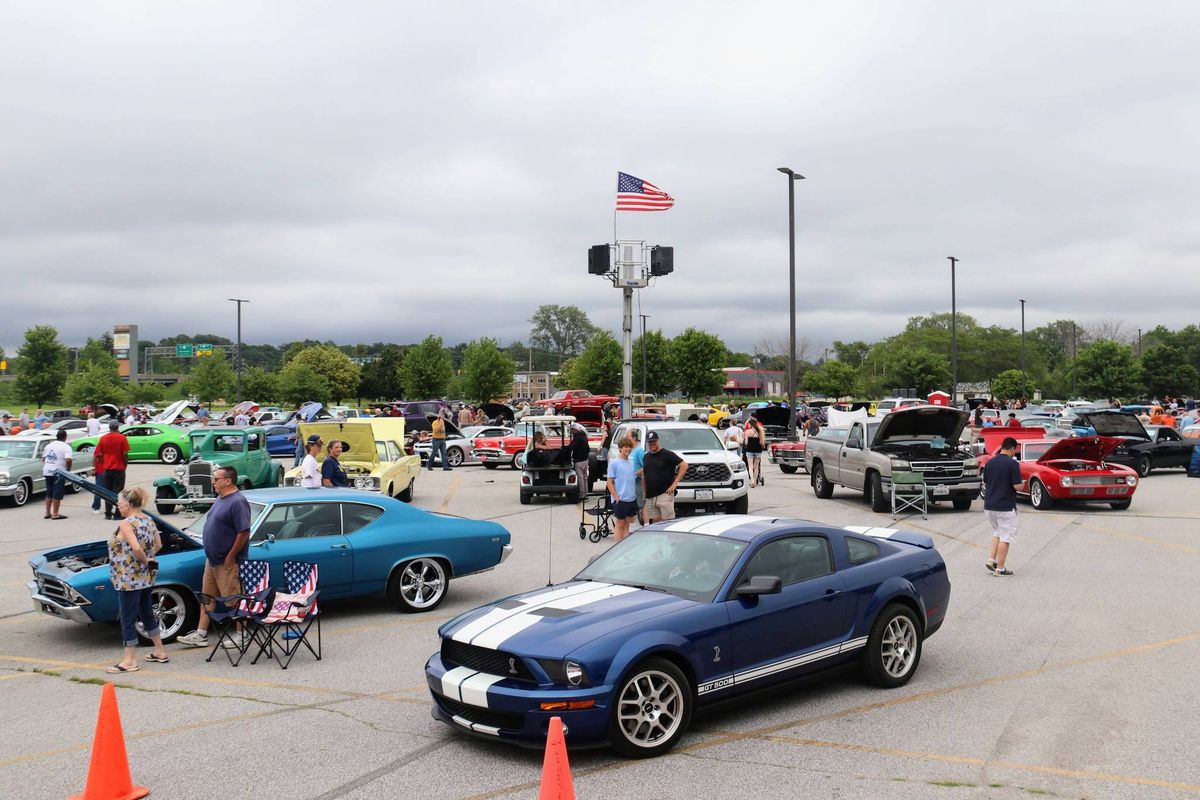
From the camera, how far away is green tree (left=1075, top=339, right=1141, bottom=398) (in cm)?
8069

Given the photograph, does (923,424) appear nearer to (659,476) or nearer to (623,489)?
(659,476)

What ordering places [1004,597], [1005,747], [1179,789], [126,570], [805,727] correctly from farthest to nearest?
1. [1004,597]
2. [126,570]
3. [805,727]
4. [1005,747]
5. [1179,789]

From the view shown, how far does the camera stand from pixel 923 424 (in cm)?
1959

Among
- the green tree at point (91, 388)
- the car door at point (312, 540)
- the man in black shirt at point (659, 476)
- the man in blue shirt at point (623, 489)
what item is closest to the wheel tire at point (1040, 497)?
the man in black shirt at point (659, 476)

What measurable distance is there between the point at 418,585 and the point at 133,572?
300 centimetres

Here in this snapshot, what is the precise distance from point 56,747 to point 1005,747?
5955mm

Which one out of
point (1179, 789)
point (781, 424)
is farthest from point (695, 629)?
point (781, 424)

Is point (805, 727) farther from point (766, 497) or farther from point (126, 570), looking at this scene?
point (766, 497)

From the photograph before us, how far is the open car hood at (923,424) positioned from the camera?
19.1 meters

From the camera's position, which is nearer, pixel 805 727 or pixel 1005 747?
pixel 1005 747

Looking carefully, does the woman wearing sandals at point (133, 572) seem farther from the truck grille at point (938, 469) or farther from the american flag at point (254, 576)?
the truck grille at point (938, 469)

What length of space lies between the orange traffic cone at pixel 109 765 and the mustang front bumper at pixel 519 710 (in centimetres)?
179

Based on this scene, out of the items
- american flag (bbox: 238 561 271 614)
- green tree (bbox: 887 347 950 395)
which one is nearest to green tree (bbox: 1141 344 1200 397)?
green tree (bbox: 887 347 950 395)

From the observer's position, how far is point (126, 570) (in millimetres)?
8062
